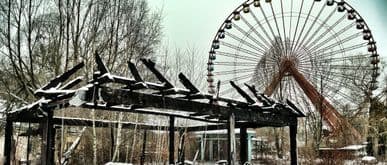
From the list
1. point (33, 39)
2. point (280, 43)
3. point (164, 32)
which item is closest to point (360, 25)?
point (280, 43)

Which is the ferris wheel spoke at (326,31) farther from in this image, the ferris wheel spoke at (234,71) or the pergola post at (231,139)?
the pergola post at (231,139)

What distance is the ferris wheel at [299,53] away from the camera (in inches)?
234

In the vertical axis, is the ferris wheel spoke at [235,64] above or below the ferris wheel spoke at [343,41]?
below

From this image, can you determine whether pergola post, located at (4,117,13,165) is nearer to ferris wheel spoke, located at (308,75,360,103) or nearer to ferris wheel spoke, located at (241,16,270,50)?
ferris wheel spoke, located at (241,16,270,50)

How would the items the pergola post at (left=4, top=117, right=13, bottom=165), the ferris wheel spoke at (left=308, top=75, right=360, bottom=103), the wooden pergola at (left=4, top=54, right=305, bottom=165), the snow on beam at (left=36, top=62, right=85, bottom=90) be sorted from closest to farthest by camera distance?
the wooden pergola at (left=4, top=54, right=305, bottom=165) < the snow on beam at (left=36, top=62, right=85, bottom=90) < the pergola post at (left=4, top=117, right=13, bottom=165) < the ferris wheel spoke at (left=308, top=75, right=360, bottom=103)

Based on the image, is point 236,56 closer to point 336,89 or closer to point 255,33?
point 255,33

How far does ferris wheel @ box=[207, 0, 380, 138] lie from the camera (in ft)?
19.5

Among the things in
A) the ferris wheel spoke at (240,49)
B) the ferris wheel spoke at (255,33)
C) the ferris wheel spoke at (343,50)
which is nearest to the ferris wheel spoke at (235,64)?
the ferris wheel spoke at (240,49)

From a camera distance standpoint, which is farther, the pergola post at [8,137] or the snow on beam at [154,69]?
the pergola post at [8,137]

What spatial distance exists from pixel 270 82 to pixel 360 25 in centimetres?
150

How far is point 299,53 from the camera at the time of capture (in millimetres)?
5984

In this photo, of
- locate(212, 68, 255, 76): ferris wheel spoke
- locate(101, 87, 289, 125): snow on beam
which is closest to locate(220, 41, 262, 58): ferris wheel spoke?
locate(212, 68, 255, 76): ferris wheel spoke

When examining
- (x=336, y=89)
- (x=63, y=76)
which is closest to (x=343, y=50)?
(x=336, y=89)

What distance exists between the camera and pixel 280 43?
602cm
